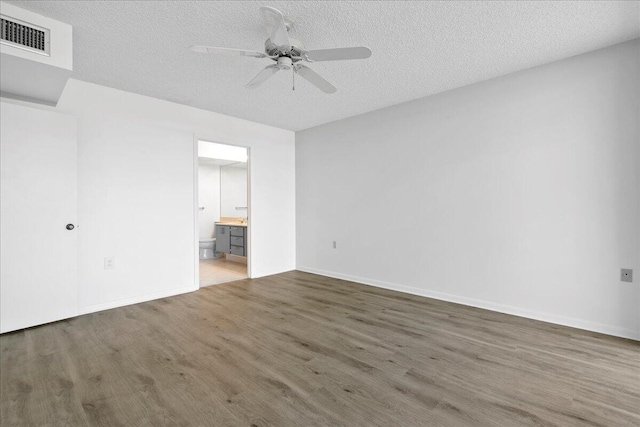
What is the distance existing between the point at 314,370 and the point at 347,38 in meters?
2.55

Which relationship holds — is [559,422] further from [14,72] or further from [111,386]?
[14,72]

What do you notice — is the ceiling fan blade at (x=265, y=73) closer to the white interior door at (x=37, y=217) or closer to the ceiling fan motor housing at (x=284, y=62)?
the ceiling fan motor housing at (x=284, y=62)

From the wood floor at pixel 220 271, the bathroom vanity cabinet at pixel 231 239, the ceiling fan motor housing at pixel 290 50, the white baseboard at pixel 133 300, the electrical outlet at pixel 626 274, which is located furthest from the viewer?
the bathroom vanity cabinet at pixel 231 239

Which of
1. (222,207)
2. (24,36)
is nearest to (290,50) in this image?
(24,36)

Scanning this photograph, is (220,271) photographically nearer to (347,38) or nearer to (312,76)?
(312,76)

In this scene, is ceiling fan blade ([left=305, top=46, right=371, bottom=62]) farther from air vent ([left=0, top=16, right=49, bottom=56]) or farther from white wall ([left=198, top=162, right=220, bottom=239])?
white wall ([left=198, top=162, right=220, bottom=239])

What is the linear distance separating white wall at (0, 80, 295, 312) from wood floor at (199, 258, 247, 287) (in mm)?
602

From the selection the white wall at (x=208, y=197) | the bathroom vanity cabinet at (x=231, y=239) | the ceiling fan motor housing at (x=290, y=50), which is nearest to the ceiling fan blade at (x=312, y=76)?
the ceiling fan motor housing at (x=290, y=50)

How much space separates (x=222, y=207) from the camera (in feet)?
23.5

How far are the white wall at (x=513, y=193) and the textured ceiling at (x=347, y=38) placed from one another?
33 centimetres

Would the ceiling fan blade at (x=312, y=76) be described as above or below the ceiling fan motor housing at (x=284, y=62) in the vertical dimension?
below

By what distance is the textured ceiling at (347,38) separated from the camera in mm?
2094

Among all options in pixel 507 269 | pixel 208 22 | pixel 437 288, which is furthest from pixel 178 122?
pixel 507 269

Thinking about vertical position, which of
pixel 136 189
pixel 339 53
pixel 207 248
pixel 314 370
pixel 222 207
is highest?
pixel 339 53
